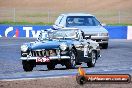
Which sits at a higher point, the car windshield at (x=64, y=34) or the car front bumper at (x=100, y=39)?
the car windshield at (x=64, y=34)

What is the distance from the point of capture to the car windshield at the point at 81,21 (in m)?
31.1

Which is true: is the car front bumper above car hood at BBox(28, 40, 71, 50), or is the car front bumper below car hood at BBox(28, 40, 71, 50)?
below

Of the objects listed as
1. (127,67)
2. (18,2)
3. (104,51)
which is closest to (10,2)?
(18,2)

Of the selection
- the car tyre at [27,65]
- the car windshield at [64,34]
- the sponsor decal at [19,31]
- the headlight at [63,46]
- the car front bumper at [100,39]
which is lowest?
the sponsor decal at [19,31]

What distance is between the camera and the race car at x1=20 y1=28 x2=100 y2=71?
1872 cm

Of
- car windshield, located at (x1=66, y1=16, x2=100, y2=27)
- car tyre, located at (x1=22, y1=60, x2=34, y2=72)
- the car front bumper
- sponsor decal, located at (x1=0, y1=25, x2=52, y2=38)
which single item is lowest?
sponsor decal, located at (x1=0, y1=25, x2=52, y2=38)

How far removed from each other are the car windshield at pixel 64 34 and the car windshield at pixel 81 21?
10058mm

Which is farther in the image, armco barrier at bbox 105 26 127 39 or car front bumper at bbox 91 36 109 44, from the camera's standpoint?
armco barrier at bbox 105 26 127 39

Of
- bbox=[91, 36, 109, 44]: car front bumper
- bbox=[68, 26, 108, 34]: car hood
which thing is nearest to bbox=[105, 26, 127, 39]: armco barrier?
bbox=[91, 36, 109, 44]: car front bumper

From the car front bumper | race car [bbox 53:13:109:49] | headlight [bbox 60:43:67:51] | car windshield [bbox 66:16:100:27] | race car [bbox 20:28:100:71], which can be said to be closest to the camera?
race car [bbox 20:28:100:71]

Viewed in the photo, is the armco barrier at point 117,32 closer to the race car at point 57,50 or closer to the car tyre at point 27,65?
the race car at point 57,50

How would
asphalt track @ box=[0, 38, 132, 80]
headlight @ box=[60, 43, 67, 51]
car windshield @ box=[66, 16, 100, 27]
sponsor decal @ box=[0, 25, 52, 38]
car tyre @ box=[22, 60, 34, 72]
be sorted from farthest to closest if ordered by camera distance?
sponsor decal @ box=[0, 25, 52, 38] → car windshield @ box=[66, 16, 100, 27] → car tyre @ box=[22, 60, 34, 72] → headlight @ box=[60, 43, 67, 51] → asphalt track @ box=[0, 38, 132, 80]

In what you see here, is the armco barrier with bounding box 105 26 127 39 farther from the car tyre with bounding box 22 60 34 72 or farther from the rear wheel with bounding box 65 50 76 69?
the car tyre with bounding box 22 60 34 72

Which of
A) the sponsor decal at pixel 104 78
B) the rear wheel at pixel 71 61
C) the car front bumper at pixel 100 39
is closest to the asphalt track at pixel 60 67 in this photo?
the rear wheel at pixel 71 61
